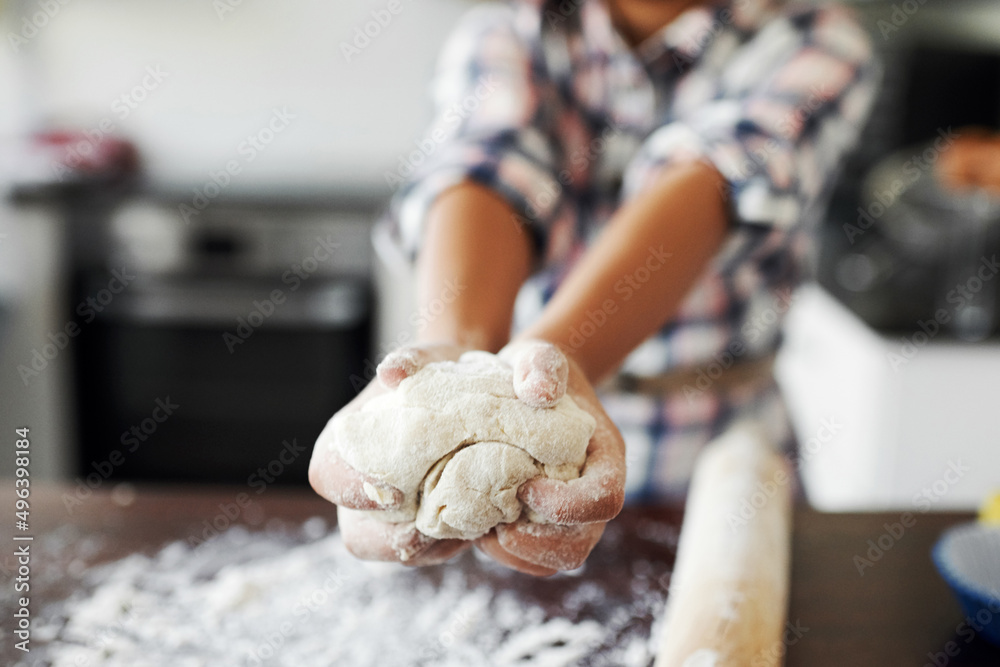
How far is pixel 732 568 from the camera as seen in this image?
55 cm

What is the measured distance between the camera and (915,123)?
201 centimetres

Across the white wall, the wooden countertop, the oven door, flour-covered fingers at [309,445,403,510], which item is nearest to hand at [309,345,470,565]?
Answer: flour-covered fingers at [309,445,403,510]

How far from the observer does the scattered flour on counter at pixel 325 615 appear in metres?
0.55

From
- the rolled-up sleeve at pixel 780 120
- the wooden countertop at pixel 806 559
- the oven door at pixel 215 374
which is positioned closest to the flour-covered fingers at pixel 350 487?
the wooden countertop at pixel 806 559

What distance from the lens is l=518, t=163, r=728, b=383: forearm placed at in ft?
1.74

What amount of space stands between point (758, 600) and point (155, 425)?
5.50 ft

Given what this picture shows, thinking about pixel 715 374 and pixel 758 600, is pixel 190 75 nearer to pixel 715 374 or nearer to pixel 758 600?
pixel 715 374

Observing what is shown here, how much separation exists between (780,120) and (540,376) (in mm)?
437

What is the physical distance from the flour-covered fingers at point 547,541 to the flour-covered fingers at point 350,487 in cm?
6

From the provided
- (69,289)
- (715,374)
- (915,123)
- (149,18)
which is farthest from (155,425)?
(915,123)

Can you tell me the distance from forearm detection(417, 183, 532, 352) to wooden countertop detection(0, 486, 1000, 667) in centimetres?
23

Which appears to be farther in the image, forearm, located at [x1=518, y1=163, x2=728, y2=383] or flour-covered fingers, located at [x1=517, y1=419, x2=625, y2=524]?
forearm, located at [x1=518, y1=163, x2=728, y2=383]

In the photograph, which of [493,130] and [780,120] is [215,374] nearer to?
[493,130]

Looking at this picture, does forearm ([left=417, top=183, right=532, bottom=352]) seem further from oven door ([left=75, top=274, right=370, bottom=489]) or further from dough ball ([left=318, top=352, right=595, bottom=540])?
oven door ([left=75, top=274, right=370, bottom=489])
